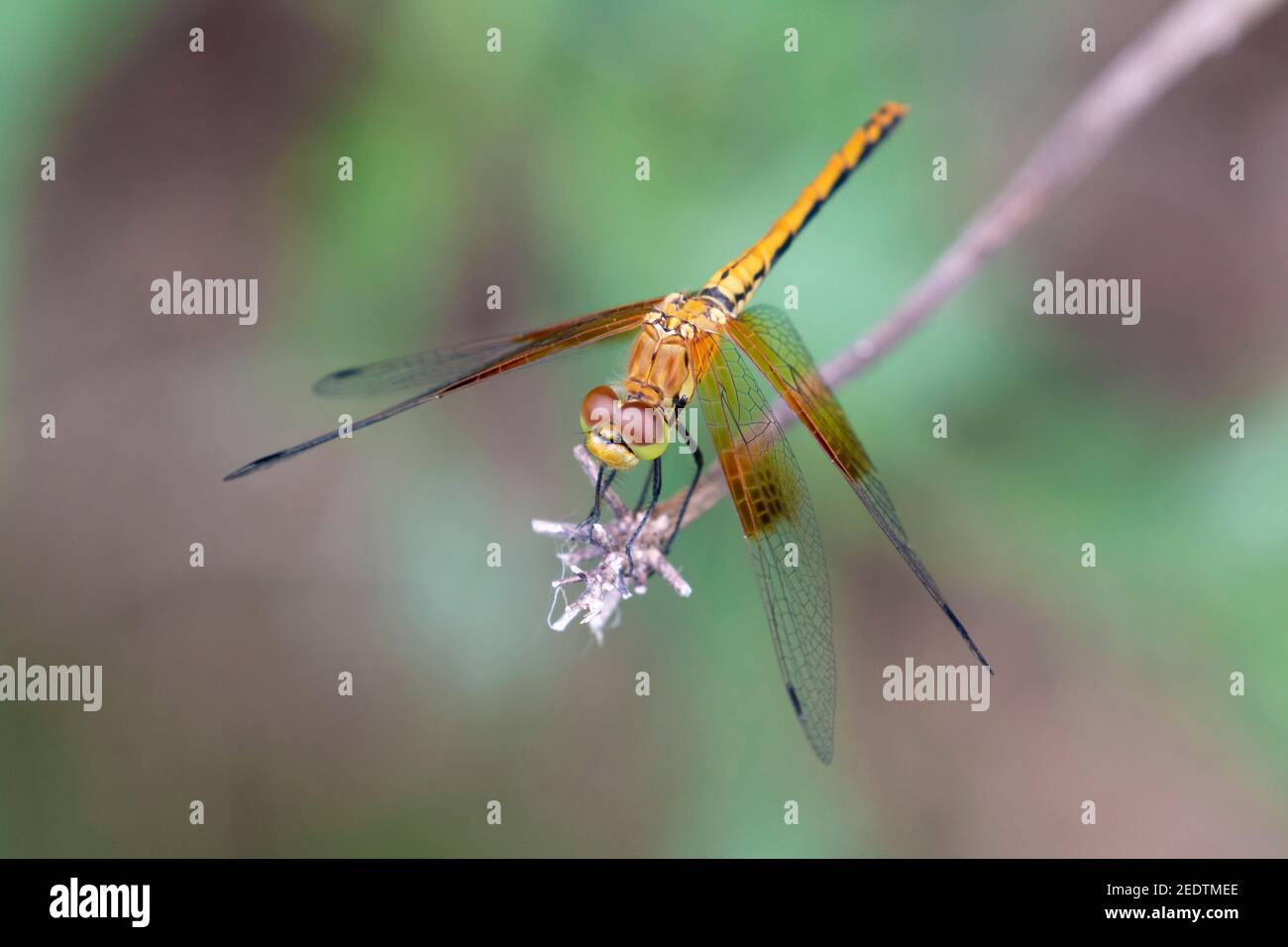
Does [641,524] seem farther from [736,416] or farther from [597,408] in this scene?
[736,416]

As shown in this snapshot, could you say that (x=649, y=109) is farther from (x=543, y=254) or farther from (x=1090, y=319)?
(x=1090, y=319)

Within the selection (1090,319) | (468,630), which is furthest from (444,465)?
(1090,319)

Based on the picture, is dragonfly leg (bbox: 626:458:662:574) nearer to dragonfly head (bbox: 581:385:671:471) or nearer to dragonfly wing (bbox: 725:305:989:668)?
dragonfly head (bbox: 581:385:671:471)

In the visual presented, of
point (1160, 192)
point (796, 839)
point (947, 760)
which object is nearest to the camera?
point (796, 839)

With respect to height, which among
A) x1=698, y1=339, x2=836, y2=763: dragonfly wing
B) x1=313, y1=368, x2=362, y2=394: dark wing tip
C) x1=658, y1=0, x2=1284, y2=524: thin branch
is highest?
x1=658, y1=0, x2=1284, y2=524: thin branch

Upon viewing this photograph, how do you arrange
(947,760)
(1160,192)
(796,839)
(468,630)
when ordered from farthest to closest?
(1160,192) < (947,760) < (468,630) < (796,839)

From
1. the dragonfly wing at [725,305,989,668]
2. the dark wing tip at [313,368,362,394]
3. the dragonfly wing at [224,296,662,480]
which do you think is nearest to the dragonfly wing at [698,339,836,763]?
the dragonfly wing at [725,305,989,668]
